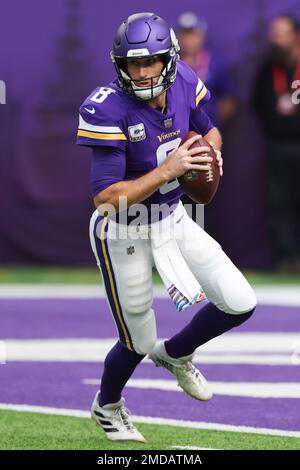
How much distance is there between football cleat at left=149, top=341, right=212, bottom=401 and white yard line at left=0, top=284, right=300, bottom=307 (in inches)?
135

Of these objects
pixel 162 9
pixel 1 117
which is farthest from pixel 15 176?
pixel 162 9

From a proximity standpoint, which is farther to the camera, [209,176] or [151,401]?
[151,401]

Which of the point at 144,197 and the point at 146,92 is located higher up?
the point at 146,92

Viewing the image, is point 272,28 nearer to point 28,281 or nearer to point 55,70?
point 55,70

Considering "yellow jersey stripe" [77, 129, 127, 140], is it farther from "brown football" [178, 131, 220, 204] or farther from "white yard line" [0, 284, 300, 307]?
"white yard line" [0, 284, 300, 307]

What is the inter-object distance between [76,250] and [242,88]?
1914 mm

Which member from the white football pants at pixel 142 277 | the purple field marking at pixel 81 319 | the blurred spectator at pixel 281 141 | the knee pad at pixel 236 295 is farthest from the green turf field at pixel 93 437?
the blurred spectator at pixel 281 141

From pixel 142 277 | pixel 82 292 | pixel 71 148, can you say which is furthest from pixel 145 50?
pixel 71 148

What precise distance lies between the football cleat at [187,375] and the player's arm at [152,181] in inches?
30.1

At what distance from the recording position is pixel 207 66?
9.35 m

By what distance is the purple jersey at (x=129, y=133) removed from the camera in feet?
14.9

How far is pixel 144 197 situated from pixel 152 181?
7 cm

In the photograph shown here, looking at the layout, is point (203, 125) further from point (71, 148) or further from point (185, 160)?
point (71, 148)

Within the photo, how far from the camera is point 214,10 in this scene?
978 cm
